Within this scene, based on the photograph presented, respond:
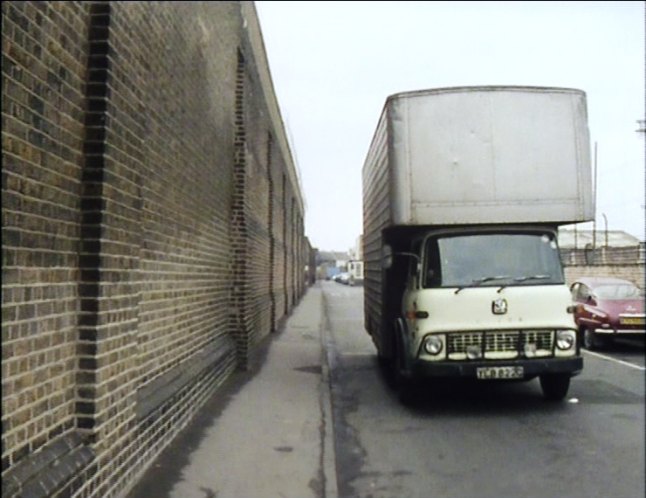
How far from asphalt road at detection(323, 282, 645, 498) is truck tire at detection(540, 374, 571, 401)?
0.14 meters

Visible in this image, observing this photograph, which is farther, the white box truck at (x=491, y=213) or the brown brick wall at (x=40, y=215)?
the white box truck at (x=491, y=213)

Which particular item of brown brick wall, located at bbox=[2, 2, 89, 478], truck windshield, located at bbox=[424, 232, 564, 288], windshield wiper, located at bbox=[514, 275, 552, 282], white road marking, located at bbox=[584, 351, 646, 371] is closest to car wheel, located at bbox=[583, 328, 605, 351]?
white road marking, located at bbox=[584, 351, 646, 371]

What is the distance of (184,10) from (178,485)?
4606 mm

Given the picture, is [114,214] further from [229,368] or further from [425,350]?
[229,368]

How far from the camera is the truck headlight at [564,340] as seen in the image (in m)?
6.72

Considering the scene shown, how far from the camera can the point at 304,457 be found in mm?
5250

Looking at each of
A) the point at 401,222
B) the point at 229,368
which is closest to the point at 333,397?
the point at 229,368

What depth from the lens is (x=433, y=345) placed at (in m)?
6.70

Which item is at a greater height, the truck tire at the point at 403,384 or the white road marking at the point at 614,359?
the truck tire at the point at 403,384

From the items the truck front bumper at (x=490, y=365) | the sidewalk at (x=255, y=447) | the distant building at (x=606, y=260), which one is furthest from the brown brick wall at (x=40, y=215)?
the distant building at (x=606, y=260)

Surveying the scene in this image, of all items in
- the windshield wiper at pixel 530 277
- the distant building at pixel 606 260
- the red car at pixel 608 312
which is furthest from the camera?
the distant building at pixel 606 260

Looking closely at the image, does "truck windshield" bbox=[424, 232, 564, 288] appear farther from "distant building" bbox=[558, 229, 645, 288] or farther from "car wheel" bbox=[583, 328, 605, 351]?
"distant building" bbox=[558, 229, 645, 288]

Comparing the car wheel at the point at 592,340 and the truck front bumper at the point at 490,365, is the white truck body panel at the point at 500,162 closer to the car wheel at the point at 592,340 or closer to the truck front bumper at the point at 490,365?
the truck front bumper at the point at 490,365

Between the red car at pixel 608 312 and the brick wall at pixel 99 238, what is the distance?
9874 mm
